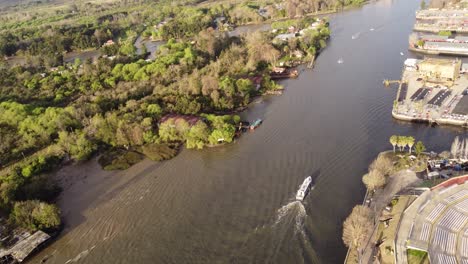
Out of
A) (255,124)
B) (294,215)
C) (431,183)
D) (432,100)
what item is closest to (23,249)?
(294,215)

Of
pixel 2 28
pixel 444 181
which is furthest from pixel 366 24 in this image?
pixel 2 28

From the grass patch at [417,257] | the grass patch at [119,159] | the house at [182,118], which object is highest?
the house at [182,118]

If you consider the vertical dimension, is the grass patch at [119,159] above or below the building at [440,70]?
below

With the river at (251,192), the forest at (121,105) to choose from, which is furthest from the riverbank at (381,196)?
the forest at (121,105)

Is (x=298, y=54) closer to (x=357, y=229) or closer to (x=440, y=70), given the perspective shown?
(x=440, y=70)

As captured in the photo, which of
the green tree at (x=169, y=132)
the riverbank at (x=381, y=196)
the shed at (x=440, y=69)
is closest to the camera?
the riverbank at (x=381, y=196)

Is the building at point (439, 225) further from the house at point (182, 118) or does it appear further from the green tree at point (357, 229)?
the house at point (182, 118)

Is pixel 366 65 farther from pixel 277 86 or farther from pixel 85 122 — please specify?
pixel 85 122
